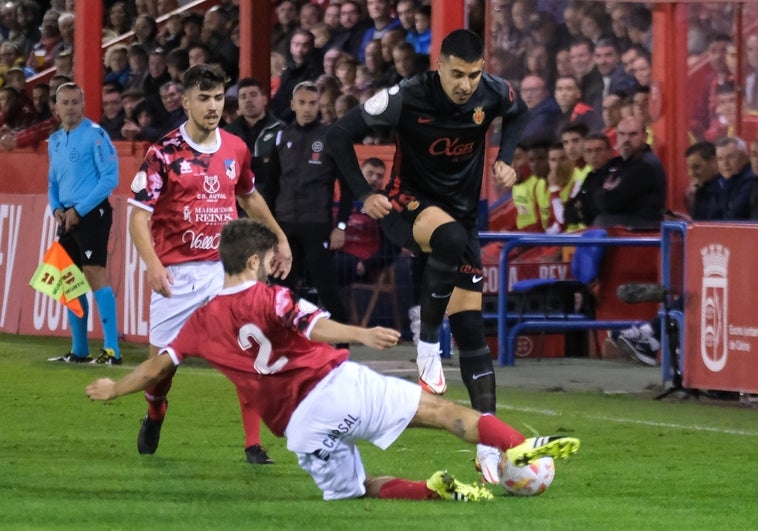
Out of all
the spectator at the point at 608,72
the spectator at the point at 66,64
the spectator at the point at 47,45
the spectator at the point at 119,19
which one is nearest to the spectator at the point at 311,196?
the spectator at the point at 608,72

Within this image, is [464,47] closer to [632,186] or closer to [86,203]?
[86,203]

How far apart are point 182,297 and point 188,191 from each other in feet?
1.90

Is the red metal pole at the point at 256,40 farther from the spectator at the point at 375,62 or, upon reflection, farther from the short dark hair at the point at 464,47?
the short dark hair at the point at 464,47

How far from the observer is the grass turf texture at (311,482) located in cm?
727

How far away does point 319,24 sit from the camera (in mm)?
21062

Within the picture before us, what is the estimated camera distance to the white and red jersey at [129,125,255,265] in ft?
30.6

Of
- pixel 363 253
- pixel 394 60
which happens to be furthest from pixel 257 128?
pixel 394 60

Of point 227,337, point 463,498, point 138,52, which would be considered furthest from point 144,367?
point 138,52

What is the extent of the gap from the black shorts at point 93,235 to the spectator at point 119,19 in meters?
11.7

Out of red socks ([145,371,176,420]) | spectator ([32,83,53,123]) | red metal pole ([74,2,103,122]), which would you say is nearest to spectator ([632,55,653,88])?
red metal pole ([74,2,103,122])

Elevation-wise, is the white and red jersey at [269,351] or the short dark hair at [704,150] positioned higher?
the short dark hair at [704,150]

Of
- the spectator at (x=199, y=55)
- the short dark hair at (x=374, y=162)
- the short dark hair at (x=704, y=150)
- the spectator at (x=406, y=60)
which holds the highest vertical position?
the spectator at (x=199, y=55)

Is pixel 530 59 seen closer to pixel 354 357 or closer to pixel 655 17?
pixel 655 17

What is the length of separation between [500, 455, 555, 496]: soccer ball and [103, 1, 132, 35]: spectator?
1946cm
